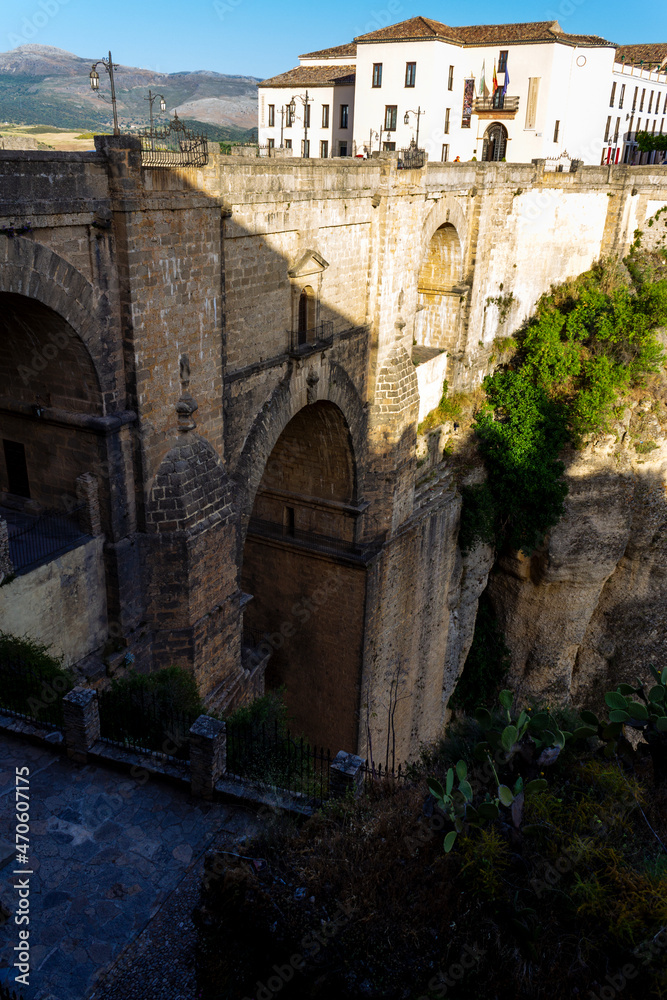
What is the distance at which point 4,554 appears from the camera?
768cm

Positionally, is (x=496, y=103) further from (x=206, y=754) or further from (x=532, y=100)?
(x=206, y=754)

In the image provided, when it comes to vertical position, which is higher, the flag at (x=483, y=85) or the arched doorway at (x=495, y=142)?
the flag at (x=483, y=85)

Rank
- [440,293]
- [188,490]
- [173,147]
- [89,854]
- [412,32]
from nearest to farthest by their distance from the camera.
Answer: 1. [89,854]
2. [173,147]
3. [188,490]
4. [440,293]
5. [412,32]

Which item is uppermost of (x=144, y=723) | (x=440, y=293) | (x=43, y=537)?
(x=440, y=293)

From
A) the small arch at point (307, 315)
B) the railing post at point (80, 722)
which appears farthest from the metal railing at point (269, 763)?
the small arch at point (307, 315)

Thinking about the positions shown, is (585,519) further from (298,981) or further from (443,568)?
(298,981)

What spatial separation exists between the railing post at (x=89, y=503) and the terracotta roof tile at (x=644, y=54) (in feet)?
134

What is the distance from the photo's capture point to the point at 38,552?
8.51 metres

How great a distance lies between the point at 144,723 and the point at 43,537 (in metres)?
2.39

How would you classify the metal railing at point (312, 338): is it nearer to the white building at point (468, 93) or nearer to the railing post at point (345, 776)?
the railing post at point (345, 776)

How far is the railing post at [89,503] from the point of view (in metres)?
8.62

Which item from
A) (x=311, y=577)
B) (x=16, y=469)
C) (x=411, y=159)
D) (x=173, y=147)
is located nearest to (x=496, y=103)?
(x=411, y=159)

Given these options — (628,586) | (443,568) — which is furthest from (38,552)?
(628,586)

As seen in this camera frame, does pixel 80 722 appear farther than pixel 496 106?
No
